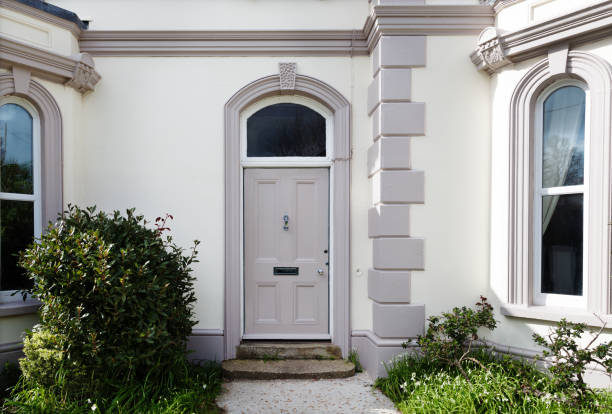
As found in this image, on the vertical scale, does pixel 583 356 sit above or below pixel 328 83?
below

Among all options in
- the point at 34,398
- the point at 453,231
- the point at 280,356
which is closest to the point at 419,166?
the point at 453,231

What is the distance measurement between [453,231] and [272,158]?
2.33 metres

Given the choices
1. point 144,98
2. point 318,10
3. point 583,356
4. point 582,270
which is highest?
point 318,10

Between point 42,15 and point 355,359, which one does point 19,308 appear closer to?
point 42,15

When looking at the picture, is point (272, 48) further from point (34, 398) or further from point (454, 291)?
point (34, 398)

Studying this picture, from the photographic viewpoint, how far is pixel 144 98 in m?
5.16

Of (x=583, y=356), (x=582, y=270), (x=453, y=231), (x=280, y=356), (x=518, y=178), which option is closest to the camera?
(x=583, y=356)

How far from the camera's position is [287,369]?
15.6 ft

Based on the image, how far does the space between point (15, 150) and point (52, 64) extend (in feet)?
3.43

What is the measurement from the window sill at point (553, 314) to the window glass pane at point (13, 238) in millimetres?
5228

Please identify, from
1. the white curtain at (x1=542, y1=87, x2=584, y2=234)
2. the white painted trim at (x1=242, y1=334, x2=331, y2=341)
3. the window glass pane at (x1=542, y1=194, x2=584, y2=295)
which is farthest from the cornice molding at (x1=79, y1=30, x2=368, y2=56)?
the white painted trim at (x1=242, y1=334, x2=331, y2=341)

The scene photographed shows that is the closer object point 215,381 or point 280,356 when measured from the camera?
point 215,381

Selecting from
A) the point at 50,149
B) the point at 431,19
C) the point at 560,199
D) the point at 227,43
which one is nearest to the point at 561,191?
the point at 560,199

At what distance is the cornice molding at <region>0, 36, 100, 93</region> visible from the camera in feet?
14.4
